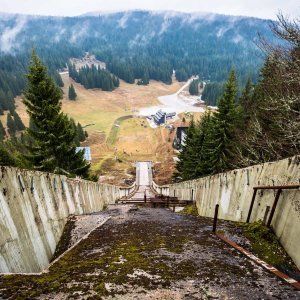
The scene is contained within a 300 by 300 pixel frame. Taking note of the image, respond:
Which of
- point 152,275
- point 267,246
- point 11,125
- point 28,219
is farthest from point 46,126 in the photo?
point 11,125

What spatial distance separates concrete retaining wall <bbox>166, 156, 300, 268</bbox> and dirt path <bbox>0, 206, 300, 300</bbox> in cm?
115

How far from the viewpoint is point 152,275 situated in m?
3.17

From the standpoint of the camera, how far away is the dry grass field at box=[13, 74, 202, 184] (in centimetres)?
6856

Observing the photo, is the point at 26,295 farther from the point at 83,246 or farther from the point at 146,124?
the point at 146,124

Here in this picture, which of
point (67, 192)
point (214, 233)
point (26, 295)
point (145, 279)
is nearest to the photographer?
point (26, 295)

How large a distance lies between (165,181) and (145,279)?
52747 millimetres

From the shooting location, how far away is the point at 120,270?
130 inches

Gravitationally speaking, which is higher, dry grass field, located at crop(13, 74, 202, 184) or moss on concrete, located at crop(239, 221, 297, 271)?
moss on concrete, located at crop(239, 221, 297, 271)

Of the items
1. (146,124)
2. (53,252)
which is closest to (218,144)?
(53,252)

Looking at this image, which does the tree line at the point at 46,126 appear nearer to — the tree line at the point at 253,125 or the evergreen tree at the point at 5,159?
the evergreen tree at the point at 5,159

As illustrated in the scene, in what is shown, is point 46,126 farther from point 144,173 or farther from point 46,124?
point 144,173

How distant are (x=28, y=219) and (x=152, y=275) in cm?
279

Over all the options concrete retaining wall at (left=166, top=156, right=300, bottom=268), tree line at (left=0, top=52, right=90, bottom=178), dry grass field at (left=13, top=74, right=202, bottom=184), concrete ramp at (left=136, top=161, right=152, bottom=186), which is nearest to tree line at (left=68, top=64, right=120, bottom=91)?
dry grass field at (left=13, top=74, right=202, bottom=184)

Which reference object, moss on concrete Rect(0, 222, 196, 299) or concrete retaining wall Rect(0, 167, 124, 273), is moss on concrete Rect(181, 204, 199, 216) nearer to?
concrete retaining wall Rect(0, 167, 124, 273)
